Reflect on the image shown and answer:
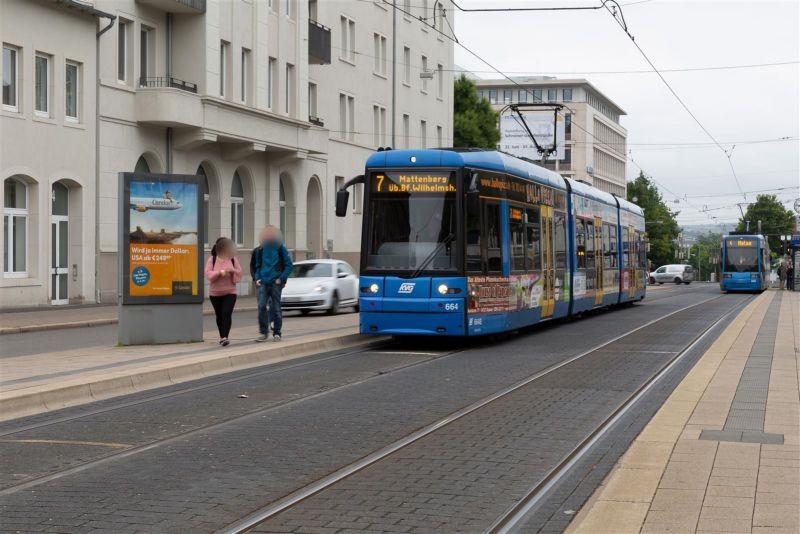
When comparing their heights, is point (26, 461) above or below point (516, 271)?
below

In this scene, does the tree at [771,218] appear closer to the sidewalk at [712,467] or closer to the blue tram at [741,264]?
the blue tram at [741,264]

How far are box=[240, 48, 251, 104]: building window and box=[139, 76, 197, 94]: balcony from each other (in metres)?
3.76

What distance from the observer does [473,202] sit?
17.7m

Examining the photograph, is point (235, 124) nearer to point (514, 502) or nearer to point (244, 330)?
point (244, 330)

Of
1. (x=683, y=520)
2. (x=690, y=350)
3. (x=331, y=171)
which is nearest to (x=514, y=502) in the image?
(x=683, y=520)

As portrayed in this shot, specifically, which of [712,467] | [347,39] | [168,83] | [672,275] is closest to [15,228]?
[168,83]

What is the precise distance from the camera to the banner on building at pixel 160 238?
16.3 meters

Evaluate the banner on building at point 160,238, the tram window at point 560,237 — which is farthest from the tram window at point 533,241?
the banner on building at point 160,238

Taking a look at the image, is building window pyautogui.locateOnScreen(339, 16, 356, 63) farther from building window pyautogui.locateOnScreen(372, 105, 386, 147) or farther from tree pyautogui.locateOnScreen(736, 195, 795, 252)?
tree pyautogui.locateOnScreen(736, 195, 795, 252)

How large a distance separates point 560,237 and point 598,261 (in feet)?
16.9

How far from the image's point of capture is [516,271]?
19484mm

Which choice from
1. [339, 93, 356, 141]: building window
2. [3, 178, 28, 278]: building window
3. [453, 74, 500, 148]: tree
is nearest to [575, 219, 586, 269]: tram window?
[3, 178, 28, 278]: building window

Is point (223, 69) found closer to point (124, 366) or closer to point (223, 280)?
point (223, 280)

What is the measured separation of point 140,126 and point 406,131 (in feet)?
81.4
